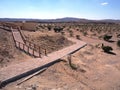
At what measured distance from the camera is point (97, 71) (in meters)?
16.5

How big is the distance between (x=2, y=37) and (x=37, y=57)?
5678 mm

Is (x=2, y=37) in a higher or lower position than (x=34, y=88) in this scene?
higher

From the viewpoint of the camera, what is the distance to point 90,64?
18.4 meters

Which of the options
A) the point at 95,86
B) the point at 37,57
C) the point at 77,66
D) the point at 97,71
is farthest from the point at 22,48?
the point at 95,86

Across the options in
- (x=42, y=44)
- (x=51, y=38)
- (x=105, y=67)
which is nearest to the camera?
(x=105, y=67)

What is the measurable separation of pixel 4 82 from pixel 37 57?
630cm

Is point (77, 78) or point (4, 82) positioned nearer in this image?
point (4, 82)

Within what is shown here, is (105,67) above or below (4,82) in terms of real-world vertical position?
below

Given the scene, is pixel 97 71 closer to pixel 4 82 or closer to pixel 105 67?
pixel 105 67

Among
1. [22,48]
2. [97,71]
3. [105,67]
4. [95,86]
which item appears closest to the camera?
[95,86]

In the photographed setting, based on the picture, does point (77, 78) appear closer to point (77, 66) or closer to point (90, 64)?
point (77, 66)

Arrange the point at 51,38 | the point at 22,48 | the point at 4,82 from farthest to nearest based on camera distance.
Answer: the point at 51,38 → the point at 22,48 → the point at 4,82

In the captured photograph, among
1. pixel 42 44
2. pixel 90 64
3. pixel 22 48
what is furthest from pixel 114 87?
pixel 42 44

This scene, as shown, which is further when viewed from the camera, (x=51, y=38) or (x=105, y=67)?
(x=51, y=38)
